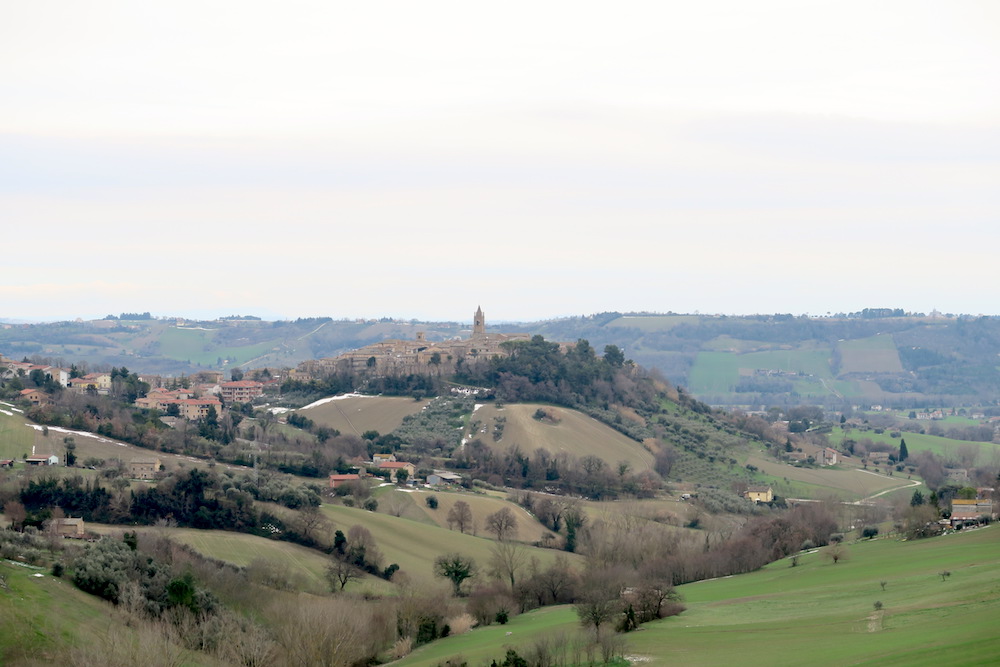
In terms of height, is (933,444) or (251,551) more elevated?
(251,551)

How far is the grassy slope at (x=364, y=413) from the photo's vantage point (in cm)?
10625

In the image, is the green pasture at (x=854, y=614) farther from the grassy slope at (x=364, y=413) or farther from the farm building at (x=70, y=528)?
the grassy slope at (x=364, y=413)

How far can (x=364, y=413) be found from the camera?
363ft

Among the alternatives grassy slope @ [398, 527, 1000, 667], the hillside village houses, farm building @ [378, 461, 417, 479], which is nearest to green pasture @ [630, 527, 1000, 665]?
grassy slope @ [398, 527, 1000, 667]

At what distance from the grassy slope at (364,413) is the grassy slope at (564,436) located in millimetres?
7674

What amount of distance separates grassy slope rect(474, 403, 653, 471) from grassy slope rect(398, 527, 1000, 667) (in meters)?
46.4

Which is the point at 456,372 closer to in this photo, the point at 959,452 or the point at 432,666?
the point at 959,452

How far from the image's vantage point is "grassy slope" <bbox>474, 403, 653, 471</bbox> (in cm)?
9862

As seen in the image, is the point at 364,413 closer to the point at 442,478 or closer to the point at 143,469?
the point at 442,478

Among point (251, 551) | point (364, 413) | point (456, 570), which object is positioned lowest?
point (456, 570)

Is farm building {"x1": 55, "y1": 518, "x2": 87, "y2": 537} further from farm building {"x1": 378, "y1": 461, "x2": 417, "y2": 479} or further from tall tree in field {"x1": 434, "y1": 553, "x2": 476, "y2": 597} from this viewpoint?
farm building {"x1": 378, "y1": 461, "x2": 417, "y2": 479}

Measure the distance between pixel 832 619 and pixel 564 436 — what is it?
67080 millimetres

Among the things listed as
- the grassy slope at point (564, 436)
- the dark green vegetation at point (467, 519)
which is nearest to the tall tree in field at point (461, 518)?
the dark green vegetation at point (467, 519)

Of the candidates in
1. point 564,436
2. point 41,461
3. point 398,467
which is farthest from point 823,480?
point 41,461
